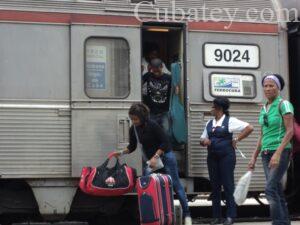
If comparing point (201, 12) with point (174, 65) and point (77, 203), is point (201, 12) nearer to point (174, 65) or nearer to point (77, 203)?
point (174, 65)

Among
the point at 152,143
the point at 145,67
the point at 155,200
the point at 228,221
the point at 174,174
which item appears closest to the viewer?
the point at 155,200

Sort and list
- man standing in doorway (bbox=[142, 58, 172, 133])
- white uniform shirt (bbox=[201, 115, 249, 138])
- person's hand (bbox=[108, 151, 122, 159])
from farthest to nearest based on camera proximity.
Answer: man standing in doorway (bbox=[142, 58, 172, 133]) < white uniform shirt (bbox=[201, 115, 249, 138]) < person's hand (bbox=[108, 151, 122, 159])

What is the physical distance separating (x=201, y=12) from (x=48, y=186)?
9.52 feet

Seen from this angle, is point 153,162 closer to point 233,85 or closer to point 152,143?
point 152,143

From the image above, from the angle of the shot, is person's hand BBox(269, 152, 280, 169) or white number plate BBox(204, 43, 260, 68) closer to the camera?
person's hand BBox(269, 152, 280, 169)

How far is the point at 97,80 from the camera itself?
7902 millimetres

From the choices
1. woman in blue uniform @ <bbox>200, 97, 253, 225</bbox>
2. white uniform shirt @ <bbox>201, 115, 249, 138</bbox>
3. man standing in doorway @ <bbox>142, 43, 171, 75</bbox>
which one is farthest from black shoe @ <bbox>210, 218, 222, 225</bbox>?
man standing in doorway @ <bbox>142, 43, 171, 75</bbox>

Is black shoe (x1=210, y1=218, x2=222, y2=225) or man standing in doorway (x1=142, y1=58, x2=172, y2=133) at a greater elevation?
man standing in doorway (x1=142, y1=58, x2=172, y2=133)

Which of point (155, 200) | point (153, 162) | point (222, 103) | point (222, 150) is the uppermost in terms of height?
point (222, 103)

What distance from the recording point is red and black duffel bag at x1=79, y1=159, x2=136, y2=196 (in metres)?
7.38

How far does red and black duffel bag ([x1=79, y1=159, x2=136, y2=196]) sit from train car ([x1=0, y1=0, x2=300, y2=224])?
12.4 inches

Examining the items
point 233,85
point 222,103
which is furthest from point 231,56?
point 222,103

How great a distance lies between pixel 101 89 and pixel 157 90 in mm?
772

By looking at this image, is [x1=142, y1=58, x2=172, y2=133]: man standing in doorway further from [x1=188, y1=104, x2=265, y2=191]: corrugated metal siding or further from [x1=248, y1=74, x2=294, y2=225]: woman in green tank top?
[x1=248, y1=74, x2=294, y2=225]: woman in green tank top
